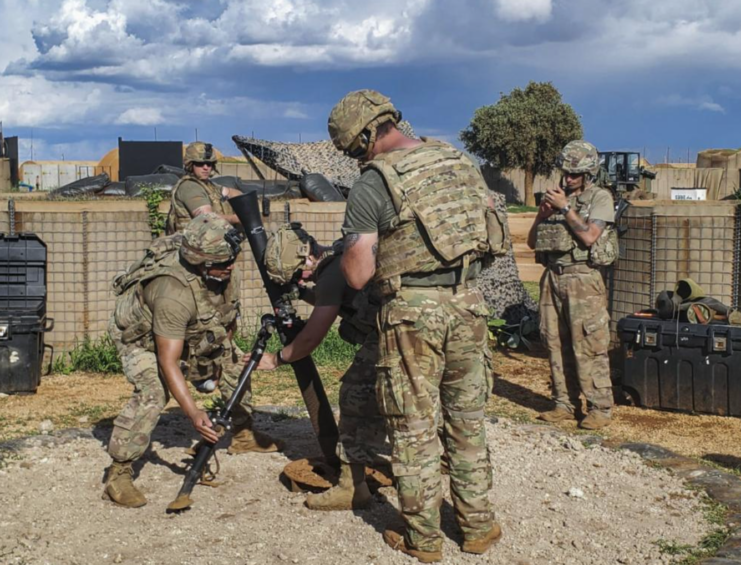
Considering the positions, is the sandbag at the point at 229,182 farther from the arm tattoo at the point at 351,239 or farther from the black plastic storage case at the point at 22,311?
the arm tattoo at the point at 351,239

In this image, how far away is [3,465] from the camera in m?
5.56

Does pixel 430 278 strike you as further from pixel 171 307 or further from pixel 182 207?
pixel 182 207

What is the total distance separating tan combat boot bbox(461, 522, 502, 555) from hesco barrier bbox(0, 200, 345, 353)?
214 inches

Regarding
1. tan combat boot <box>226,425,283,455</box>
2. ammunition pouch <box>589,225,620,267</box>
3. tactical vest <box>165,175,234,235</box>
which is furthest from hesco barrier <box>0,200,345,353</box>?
ammunition pouch <box>589,225,620,267</box>

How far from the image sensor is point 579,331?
6.84m

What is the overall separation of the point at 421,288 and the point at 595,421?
324cm

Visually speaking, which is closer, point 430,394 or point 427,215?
point 427,215

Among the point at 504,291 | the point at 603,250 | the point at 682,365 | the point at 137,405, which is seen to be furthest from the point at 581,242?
the point at 504,291

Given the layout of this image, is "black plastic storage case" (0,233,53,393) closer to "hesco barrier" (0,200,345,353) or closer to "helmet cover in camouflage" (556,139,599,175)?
"hesco barrier" (0,200,345,353)

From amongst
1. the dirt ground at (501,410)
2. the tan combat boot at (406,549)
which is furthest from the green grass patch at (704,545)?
the dirt ground at (501,410)

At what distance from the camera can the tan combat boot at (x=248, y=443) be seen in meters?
5.82

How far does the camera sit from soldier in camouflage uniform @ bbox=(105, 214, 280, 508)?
4.56m

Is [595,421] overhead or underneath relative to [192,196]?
underneath

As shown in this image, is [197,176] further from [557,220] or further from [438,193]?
[438,193]
